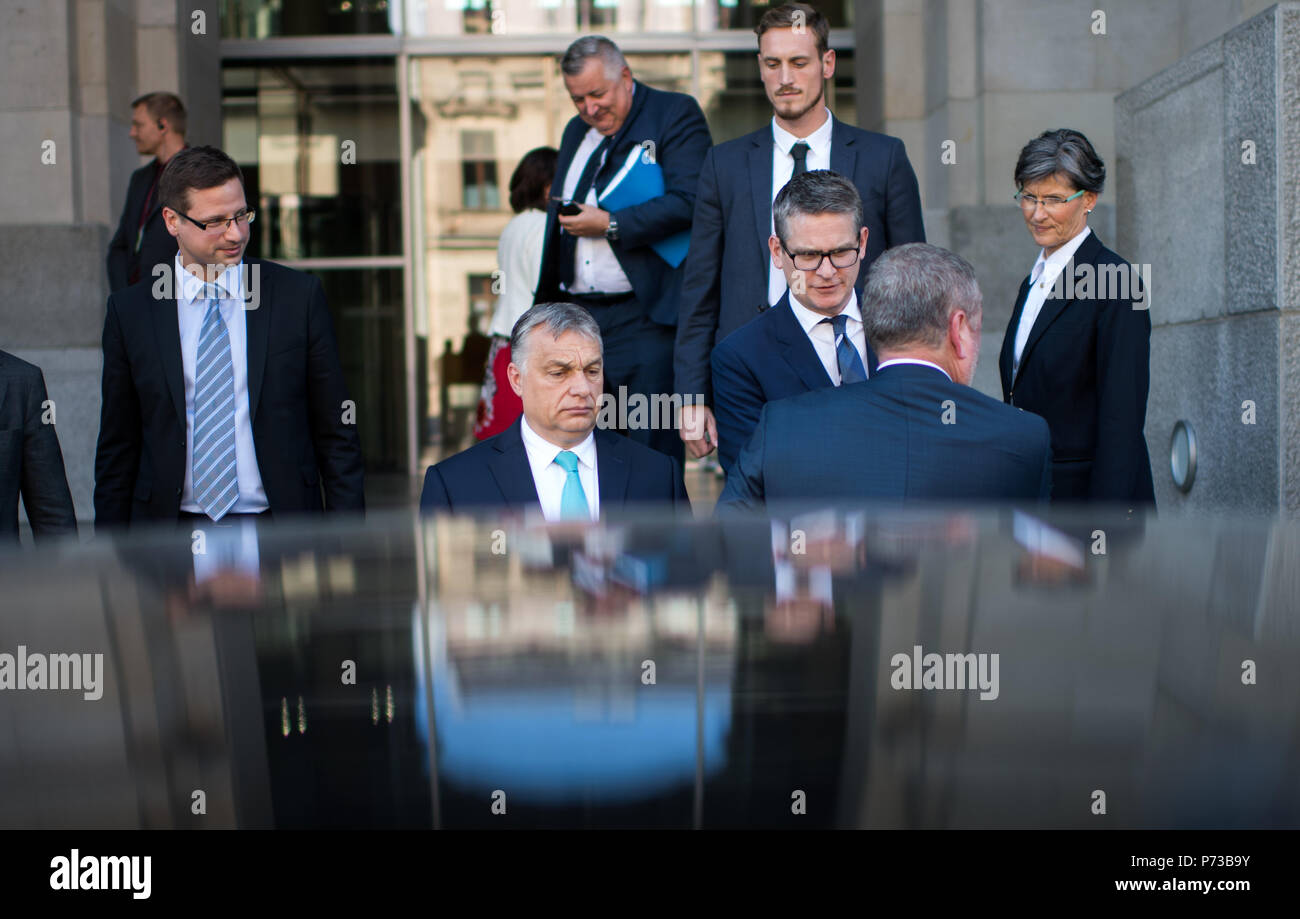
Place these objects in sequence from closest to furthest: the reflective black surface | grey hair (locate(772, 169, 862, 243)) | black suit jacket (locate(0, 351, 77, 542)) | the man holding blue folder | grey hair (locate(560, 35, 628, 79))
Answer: the reflective black surface
black suit jacket (locate(0, 351, 77, 542))
grey hair (locate(772, 169, 862, 243))
grey hair (locate(560, 35, 628, 79))
the man holding blue folder

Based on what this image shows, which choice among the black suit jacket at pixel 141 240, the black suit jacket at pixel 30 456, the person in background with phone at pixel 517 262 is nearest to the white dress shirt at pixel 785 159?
the person in background with phone at pixel 517 262

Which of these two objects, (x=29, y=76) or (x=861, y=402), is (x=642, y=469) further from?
(x=29, y=76)

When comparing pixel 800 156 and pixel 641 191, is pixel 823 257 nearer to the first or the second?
pixel 800 156

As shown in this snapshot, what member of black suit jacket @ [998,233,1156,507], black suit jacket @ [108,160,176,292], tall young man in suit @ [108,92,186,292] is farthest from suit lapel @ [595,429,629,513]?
tall young man in suit @ [108,92,186,292]

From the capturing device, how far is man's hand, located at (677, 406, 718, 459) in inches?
182

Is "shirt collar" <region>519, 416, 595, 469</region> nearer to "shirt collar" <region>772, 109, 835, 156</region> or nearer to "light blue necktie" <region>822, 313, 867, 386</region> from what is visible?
"light blue necktie" <region>822, 313, 867, 386</region>

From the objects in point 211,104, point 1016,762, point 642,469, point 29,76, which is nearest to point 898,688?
point 1016,762

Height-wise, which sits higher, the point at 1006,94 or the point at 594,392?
the point at 1006,94

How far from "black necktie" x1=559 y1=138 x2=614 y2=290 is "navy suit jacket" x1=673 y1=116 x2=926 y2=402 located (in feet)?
2.23

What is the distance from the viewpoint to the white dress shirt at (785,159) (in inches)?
186

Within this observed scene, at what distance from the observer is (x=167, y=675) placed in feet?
3.66

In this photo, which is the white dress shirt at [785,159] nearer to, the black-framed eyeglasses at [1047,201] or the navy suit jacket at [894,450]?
the black-framed eyeglasses at [1047,201]
